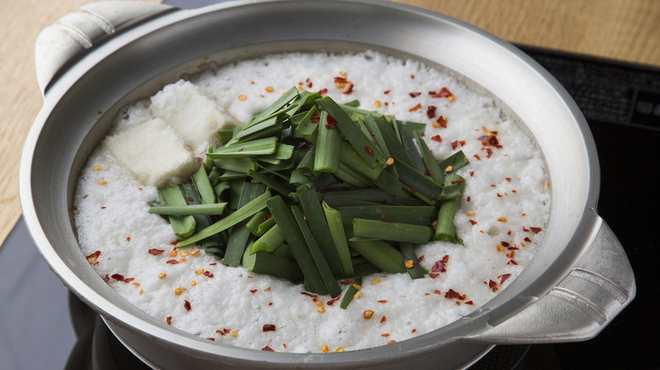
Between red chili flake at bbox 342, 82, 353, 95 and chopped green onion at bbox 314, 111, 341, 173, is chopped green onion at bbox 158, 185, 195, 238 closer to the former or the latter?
chopped green onion at bbox 314, 111, 341, 173

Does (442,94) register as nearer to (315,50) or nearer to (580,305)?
(315,50)

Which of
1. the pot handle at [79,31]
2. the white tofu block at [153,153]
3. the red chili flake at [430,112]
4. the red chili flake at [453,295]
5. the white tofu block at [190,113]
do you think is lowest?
the red chili flake at [453,295]

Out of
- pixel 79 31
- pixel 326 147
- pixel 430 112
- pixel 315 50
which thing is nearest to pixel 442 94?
pixel 430 112

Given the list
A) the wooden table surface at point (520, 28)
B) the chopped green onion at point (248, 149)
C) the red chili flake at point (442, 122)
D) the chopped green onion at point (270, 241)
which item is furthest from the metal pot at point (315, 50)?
the wooden table surface at point (520, 28)

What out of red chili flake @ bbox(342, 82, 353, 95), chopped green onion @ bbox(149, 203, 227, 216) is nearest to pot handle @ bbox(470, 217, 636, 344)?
chopped green onion @ bbox(149, 203, 227, 216)

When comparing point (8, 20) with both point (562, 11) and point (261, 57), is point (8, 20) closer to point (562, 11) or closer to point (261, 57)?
point (261, 57)

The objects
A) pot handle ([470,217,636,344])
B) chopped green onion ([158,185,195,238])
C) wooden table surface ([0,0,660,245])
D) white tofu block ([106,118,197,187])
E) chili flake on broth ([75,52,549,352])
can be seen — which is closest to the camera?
pot handle ([470,217,636,344])

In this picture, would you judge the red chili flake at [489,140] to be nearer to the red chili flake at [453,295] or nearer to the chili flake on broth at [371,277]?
the chili flake on broth at [371,277]
